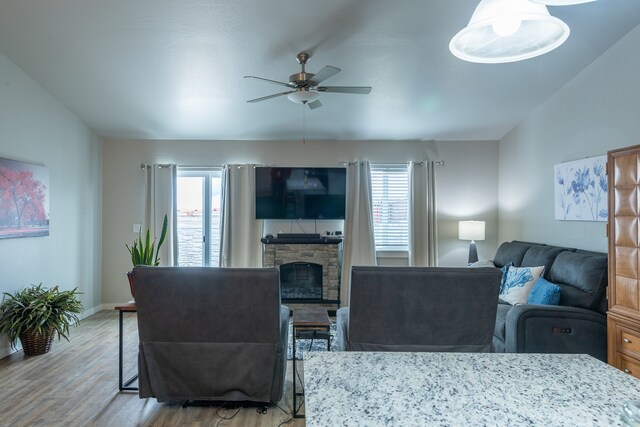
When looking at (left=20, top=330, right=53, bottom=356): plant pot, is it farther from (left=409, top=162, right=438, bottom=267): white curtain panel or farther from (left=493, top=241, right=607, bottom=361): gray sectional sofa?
(left=409, top=162, right=438, bottom=267): white curtain panel

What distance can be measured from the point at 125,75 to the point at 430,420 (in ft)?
14.0

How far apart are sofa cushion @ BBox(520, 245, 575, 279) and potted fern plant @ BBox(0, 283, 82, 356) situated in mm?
4921

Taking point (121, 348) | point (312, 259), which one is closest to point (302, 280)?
point (312, 259)

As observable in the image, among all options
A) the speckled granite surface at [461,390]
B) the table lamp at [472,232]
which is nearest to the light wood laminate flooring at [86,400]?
the speckled granite surface at [461,390]

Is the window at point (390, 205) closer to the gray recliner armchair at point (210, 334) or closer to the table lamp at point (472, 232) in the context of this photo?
the table lamp at point (472, 232)

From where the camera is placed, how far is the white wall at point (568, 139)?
319cm

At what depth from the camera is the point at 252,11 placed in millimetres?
2904

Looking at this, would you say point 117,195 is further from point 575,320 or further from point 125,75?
point 575,320

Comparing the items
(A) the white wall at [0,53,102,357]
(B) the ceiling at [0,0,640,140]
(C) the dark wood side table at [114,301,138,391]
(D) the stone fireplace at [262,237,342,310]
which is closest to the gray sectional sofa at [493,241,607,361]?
(B) the ceiling at [0,0,640,140]

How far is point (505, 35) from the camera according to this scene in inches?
57.8

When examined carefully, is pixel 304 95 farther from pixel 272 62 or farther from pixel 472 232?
pixel 472 232

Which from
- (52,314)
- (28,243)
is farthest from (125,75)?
(52,314)

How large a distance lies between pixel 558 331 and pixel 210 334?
265cm

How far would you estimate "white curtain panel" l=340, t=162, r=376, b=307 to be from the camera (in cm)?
531
